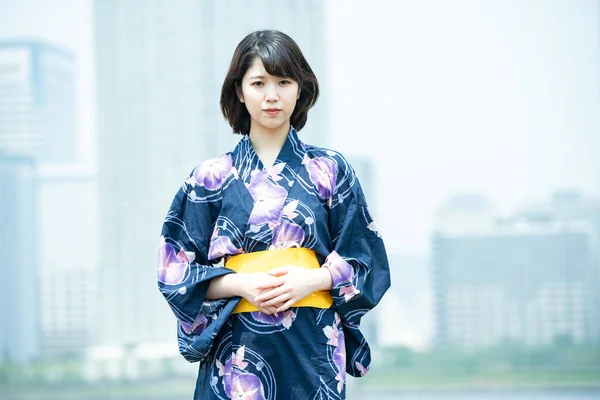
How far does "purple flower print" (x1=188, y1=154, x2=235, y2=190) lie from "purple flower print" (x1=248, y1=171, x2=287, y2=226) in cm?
5

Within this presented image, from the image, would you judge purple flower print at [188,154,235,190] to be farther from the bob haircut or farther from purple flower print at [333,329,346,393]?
purple flower print at [333,329,346,393]

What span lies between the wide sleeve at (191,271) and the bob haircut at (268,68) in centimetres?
15

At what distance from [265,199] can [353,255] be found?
166 mm

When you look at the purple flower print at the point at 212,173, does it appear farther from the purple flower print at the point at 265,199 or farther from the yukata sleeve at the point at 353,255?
the yukata sleeve at the point at 353,255
